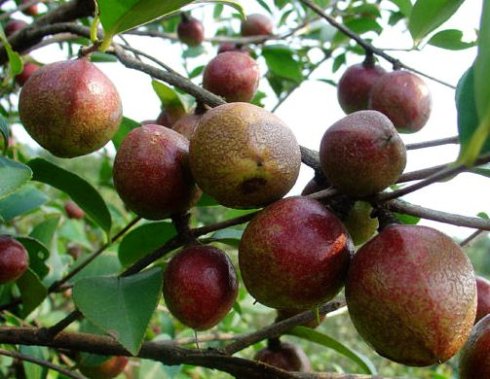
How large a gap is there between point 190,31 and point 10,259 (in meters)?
1.52

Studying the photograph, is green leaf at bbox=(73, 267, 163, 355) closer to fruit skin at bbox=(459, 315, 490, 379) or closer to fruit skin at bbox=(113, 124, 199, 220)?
fruit skin at bbox=(113, 124, 199, 220)

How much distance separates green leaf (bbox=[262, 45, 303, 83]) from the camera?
2.39 meters

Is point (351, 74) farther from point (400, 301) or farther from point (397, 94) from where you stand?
point (400, 301)

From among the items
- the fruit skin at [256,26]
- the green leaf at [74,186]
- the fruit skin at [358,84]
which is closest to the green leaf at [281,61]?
the fruit skin at [256,26]

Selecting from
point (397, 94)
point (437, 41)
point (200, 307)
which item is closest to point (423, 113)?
point (397, 94)

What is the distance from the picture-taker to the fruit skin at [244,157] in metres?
0.83

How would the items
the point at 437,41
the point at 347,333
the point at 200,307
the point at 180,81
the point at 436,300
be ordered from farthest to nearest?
the point at 347,333 → the point at 437,41 → the point at 180,81 → the point at 200,307 → the point at 436,300

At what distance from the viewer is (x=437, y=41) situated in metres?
1.96

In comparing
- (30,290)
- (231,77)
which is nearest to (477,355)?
(231,77)

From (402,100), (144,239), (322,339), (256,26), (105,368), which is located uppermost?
(402,100)

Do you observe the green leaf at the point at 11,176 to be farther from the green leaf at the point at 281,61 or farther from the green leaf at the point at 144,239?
the green leaf at the point at 281,61

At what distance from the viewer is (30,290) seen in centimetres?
150

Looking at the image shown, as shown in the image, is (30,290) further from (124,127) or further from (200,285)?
(200,285)

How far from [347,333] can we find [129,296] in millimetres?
11148
